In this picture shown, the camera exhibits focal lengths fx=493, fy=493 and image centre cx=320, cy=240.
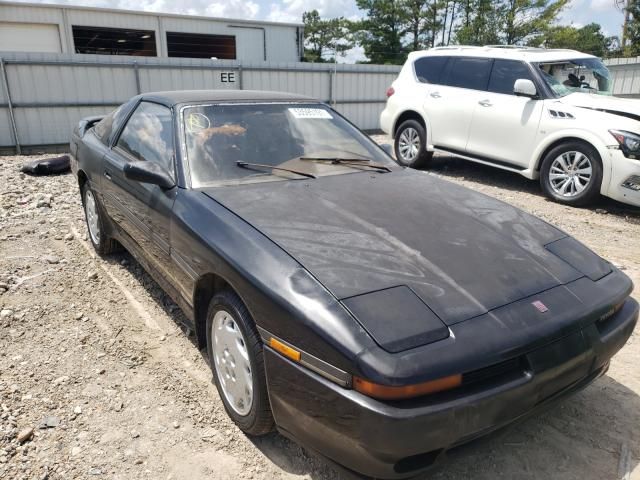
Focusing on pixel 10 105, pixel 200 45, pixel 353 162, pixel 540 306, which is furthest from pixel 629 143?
pixel 200 45

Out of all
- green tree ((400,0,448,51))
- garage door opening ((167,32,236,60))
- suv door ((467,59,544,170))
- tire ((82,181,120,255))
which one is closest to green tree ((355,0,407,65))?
green tree ((400,0,448,51))

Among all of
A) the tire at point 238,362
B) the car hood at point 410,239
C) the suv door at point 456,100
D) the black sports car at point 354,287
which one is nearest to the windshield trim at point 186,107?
the black sports car at point 354,287

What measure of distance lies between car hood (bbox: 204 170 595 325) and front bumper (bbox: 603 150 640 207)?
3796 mm

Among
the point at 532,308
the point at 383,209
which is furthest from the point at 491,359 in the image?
the point at 383,209

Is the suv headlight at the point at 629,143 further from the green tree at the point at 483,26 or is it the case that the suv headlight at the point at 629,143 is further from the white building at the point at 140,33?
the green tree at the point at 483,26

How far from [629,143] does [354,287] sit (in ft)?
17.9

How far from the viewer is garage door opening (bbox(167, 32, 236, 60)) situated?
2133cm

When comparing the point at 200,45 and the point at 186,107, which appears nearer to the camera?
the point at 186,107

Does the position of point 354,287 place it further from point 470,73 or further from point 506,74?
point 470,73

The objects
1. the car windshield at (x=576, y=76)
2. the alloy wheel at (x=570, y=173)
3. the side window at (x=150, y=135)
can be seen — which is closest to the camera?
the side window at (x=150, y=135)

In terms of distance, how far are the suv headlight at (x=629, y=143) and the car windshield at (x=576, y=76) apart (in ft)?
3.81

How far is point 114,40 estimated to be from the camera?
75.0 ft

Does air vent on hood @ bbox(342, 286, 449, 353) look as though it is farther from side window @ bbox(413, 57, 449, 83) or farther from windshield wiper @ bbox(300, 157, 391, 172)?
side window @ bbox(413, 57, 449, 83)

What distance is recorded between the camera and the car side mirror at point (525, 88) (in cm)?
671
